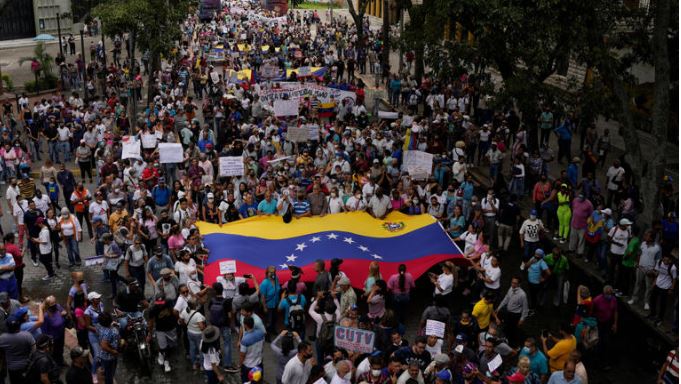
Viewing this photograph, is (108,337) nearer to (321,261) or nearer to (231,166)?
(321,261)

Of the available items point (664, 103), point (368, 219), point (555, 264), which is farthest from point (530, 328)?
point (664, 103)

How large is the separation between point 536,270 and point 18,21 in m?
52.4

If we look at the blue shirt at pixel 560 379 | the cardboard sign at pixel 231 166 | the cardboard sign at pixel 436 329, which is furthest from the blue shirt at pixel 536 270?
the cardboard sign at pixel 231 166

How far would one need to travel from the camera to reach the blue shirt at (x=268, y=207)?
1542 cm

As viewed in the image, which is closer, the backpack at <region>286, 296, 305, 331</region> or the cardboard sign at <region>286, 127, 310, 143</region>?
the backpack at <region>286, 296, 305, 331</region>

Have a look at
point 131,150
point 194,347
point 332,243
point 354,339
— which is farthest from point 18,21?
point 354,339

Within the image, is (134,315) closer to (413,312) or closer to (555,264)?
(413,312)

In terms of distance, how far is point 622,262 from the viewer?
13.8 meters

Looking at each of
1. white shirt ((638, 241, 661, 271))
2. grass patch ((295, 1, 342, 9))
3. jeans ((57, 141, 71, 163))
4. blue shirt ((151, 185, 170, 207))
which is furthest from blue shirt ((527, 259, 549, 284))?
grass patch ((295, 1, 342, 9))

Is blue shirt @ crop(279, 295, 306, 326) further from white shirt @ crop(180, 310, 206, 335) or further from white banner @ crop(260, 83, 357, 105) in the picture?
white banner @ crop(260, 83, 357, 105)

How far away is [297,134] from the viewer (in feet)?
68.3

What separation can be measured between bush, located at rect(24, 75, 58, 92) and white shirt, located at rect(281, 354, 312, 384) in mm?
30545

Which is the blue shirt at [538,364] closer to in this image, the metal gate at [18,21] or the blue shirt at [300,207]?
the blue shirt at [300,207]

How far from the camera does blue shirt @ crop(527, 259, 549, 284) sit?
504 inches
